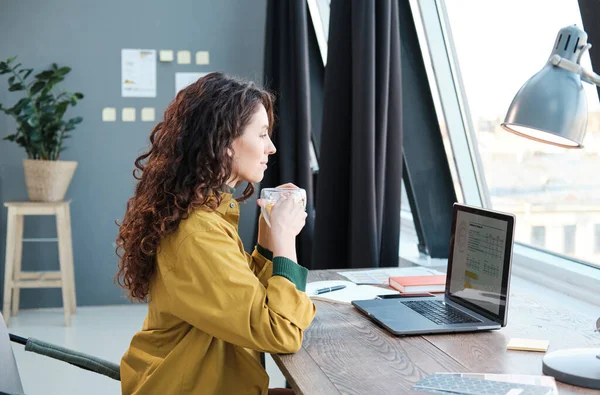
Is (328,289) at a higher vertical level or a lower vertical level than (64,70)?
lower

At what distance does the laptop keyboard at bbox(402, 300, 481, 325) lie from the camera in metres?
1.70

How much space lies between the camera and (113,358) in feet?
12.3

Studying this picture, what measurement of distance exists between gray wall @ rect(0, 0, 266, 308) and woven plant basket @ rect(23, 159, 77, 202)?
389mm

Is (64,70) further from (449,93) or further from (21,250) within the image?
(449,93)

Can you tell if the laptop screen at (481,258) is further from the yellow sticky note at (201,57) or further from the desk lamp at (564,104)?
the yellow sticky note at (201,57)

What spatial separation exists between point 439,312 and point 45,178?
3.21 meters

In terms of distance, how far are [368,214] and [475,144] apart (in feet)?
2.20

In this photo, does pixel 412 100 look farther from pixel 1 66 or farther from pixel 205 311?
pixel 1 66

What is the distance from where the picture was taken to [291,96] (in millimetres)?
4086

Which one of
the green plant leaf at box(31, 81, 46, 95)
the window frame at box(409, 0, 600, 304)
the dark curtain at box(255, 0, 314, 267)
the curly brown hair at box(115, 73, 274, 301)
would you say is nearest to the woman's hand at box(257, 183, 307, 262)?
the curly brown hair at box(115, 73, 274, 301)

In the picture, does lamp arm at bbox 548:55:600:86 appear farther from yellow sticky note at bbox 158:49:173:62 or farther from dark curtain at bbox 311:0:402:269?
yellow sticky note at bbox 158:49:173:62

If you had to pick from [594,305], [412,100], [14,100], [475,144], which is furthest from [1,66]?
[594,305]

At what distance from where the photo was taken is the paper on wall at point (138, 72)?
4.79 metres

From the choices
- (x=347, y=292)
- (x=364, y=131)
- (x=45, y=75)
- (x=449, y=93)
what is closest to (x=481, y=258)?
(x=347, y=292)
